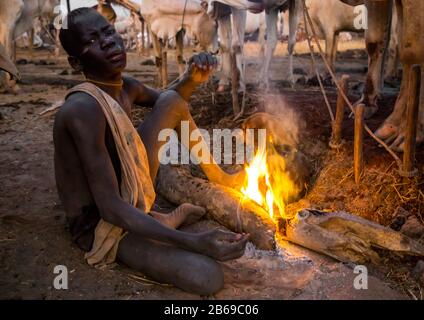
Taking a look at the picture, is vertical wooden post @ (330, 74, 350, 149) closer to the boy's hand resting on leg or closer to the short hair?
the boy's hand resting on leg

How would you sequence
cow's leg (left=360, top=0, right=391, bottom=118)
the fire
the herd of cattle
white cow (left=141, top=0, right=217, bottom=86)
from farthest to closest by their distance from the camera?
white cow (left=141, top=0, right=217, bottom=86)
the herd of cattle
cow's leg (left=360, top=0, right=391, bottom=118)
the fire

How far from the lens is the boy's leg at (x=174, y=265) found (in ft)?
7.73

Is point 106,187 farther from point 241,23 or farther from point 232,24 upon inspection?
point 232,24

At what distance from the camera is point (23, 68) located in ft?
40.5

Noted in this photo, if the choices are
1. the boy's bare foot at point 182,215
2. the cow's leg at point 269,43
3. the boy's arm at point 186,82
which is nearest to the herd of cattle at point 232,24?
the cow's leg at point 269,43

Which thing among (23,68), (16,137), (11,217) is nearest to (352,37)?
(23,68)

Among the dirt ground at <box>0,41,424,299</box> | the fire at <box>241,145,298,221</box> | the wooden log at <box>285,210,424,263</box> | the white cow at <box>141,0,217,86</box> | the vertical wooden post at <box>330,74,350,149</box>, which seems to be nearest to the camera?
the dirt ground at <box>0,41,424,299</box>

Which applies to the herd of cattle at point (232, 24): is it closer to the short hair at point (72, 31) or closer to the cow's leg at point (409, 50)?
the cow's leg at point (409, 50)

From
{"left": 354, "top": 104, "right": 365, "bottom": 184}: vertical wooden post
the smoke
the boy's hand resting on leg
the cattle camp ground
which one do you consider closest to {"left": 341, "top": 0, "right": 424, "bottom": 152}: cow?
the cattle camp ground

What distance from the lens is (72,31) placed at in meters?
2.54

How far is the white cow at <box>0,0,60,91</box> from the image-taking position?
793 cm

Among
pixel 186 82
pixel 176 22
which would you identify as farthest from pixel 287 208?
pixel 176 22
